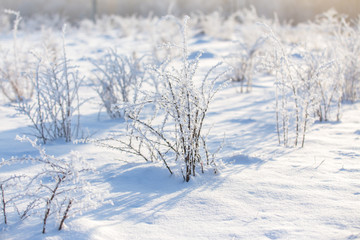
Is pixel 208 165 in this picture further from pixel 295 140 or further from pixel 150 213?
pixel 295 140

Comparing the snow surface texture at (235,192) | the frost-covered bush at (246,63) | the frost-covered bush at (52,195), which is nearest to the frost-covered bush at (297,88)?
the snow surface texture at (235,192)

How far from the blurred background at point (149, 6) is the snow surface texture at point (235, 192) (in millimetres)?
18334

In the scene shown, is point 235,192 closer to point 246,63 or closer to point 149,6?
point 246,63

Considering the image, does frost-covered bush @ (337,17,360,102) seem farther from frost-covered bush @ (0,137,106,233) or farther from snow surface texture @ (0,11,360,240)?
frost-covered bush @ (0,137,106,233)

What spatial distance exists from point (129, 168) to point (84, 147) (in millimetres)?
551

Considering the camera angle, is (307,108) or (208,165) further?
(307,108)

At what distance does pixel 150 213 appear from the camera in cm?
171

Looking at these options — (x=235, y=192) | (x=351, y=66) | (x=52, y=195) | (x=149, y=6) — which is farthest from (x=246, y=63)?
(x=149, y=6)

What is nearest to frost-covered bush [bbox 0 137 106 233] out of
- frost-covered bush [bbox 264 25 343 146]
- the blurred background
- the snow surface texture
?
the snow surface texture

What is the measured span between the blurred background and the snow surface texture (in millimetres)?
18334

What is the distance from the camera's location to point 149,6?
22.8 m

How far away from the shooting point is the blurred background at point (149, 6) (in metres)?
20.4

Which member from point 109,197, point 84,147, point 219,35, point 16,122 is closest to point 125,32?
point 219,35

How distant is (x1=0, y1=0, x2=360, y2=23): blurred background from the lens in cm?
2044
